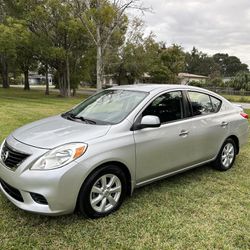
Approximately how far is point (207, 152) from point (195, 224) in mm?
1578

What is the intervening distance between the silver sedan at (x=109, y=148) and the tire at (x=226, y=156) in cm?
6

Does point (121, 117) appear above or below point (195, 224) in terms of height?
above

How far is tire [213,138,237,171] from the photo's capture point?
4.92 meters

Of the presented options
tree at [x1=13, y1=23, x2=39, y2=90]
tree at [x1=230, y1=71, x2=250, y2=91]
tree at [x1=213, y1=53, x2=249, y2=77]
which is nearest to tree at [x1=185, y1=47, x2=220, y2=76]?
tree at [x1=213, y1=53, x2=249, y2=77]

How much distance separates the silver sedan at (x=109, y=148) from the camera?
A: 9.68ft

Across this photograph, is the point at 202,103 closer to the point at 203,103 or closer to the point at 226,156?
the point at 203,103

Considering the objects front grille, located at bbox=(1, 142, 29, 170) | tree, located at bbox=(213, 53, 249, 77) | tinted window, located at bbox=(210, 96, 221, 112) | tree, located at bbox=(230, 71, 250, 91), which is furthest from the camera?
tree, located at bbox=(213, 53, 249, 77)

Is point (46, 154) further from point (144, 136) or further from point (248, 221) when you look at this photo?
point (248, 221)

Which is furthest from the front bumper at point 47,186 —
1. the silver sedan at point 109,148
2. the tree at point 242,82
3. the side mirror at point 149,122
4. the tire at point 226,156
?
the tree at point 242,82

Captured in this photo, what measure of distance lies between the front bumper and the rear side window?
7.42 feet

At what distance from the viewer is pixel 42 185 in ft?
9.44

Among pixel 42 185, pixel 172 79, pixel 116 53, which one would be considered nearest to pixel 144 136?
pixel 42 185

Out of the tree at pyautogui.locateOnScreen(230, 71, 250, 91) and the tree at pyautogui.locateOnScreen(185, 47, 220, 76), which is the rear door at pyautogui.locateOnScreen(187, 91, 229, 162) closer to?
the tree at pyautogui.locateOnScreen(230, 71, 250, 91)

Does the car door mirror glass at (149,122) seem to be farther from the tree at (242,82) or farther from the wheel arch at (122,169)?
the tree at (242,82)
